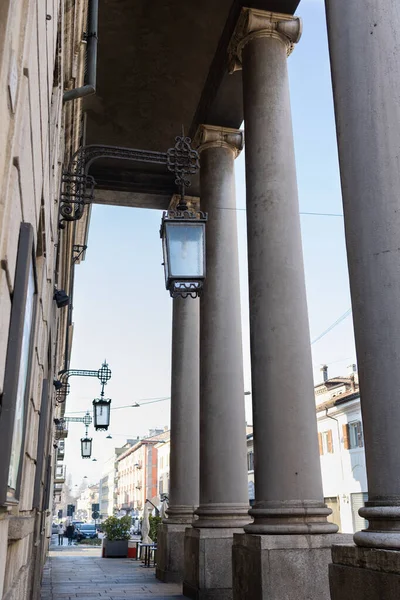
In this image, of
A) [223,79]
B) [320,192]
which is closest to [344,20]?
[223,79]

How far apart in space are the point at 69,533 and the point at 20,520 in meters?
48.6

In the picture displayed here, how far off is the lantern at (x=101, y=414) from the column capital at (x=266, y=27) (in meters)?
11.7

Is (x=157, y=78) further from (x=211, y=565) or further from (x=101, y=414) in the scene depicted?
(x=211, y=565)

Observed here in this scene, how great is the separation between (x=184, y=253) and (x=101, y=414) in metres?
13.0

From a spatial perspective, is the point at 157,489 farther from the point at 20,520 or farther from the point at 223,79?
the point at 20,520

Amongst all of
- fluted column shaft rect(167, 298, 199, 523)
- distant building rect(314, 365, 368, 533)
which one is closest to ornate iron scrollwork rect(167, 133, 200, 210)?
fluted column shaft rect(167, 298, 199, 523)

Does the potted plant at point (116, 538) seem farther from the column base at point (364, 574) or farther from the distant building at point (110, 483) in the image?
the distant building at point (110, 483)

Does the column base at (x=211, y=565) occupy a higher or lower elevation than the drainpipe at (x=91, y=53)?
lower

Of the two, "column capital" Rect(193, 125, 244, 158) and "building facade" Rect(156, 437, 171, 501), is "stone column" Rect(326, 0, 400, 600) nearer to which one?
"column capital" Rect(193, 125, 244, 158)

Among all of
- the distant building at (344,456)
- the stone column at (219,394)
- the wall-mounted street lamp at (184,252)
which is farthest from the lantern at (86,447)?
the wall-mounted street lamp at (184,252)

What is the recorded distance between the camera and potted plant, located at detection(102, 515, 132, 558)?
2348 centimetres

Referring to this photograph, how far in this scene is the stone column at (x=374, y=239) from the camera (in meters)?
4.51

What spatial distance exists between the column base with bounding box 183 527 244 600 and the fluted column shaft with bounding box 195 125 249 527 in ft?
0.73

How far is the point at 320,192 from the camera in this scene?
21.1 meters
